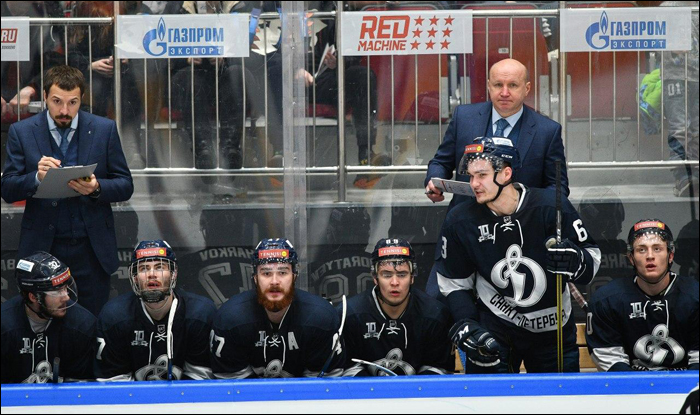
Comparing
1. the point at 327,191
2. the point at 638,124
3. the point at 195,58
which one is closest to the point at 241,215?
the point at 327,191

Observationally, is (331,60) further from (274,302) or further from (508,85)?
(274,302)

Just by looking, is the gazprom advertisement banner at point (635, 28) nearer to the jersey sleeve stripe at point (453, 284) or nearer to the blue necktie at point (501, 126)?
the blue necktie at point (501, 126)

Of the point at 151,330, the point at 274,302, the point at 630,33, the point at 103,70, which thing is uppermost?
the point at 630,33

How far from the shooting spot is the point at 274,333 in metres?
3.86

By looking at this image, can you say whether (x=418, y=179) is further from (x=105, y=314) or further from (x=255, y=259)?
(x=105, y=314)

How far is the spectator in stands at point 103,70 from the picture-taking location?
506 centimetres

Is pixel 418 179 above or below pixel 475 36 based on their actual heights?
below

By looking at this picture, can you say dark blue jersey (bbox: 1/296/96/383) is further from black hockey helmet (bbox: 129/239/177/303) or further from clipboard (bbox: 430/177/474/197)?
clipboard (bbox: 430/177/474/197)

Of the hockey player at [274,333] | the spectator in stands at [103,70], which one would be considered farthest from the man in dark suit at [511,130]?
the spectator in stands at [103,70]

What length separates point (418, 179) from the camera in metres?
5.11

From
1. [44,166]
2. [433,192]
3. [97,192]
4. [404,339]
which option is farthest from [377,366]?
[44,166]

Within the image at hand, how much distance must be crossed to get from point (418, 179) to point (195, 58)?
1.20m

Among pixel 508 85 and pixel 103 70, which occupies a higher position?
pixel 103 70

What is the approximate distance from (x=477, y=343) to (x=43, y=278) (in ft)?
5.09
